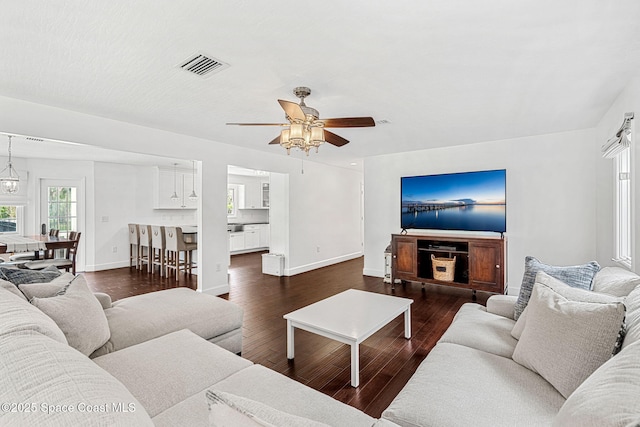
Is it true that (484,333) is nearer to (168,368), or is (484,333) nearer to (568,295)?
(568,295)

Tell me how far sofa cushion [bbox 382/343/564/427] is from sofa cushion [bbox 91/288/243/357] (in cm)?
158

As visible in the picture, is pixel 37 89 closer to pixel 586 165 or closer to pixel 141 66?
pixel 141 66

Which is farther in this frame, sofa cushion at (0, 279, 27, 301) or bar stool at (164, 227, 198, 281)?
bar stool at (164, 227, 198, 281)

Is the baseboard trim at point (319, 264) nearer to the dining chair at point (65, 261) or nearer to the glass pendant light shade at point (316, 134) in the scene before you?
the dining chair at point (65, 261)

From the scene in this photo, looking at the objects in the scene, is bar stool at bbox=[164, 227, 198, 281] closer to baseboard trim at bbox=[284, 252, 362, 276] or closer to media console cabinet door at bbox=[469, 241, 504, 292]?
baseboard trim at bbox=[284, 252, 362, 276]

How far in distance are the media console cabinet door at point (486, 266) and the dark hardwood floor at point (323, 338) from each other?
0.26 m

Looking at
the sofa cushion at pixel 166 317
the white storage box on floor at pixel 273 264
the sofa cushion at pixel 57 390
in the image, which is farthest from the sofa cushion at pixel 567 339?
the white storage box on floor at pixel 273 264

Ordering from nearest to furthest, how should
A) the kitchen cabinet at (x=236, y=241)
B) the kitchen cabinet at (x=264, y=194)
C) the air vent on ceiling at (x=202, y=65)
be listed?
the air vent on ceiling at (x=202, y=65) < the kitchen cabinet at (x=236, y=241) < the kitchen cabinet at (x=264, y=194)

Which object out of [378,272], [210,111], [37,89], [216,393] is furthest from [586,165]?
[37,89]

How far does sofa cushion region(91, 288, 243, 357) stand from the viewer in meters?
1.99

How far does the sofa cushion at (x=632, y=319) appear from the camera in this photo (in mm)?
1194

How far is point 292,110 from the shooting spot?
2.36m

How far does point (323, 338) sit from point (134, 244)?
18.1ft

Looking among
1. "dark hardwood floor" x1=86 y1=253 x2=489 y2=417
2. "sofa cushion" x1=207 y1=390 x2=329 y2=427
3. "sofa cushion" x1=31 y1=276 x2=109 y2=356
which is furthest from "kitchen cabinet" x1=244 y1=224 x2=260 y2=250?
"sofa cushion" x1=207 y1=390 x2=329 y2=427
